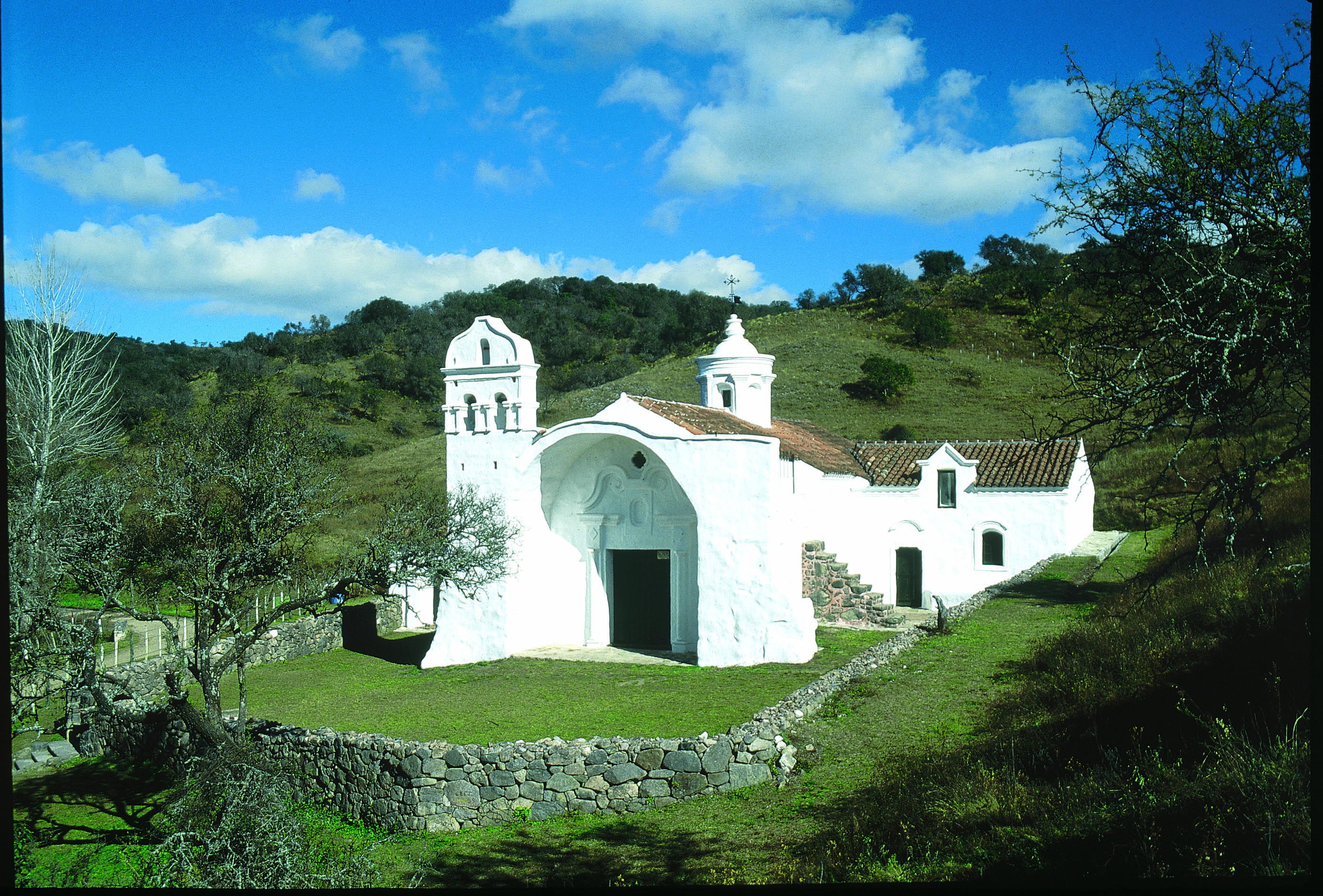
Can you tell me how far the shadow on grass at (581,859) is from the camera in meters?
7.11

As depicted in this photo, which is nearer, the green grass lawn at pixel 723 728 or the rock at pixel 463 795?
the green grass lawn at pixel 723 728

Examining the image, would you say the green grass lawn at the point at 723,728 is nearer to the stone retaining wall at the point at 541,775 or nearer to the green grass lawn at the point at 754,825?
the green grass lawn at the point at 754,825

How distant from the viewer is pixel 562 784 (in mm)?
9375

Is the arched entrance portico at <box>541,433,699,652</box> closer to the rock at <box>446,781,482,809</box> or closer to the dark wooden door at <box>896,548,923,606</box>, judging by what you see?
the rock at <box>446,781,482,809</box>

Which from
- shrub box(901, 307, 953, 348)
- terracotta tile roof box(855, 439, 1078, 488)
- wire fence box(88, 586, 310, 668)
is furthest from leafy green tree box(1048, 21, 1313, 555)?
shrub box(901, 307, 953, 348)

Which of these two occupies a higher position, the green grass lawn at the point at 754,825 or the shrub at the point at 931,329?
the shrub at the point at 931,329

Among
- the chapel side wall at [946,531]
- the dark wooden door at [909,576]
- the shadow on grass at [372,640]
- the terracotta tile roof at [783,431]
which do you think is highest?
the terracotta tile roof at [783,431]

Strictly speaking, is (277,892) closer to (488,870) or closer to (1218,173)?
(488,870)

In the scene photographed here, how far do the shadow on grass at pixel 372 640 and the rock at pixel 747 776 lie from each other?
10.9 m

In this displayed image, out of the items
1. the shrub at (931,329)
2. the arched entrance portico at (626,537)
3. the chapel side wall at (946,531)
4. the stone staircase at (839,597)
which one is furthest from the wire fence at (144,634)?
the shrub at (931,329)

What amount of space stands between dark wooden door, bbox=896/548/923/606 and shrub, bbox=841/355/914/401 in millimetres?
24098

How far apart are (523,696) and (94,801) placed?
5897 millimetres

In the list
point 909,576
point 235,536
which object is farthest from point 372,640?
point 909,576

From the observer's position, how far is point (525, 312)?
219 feet
